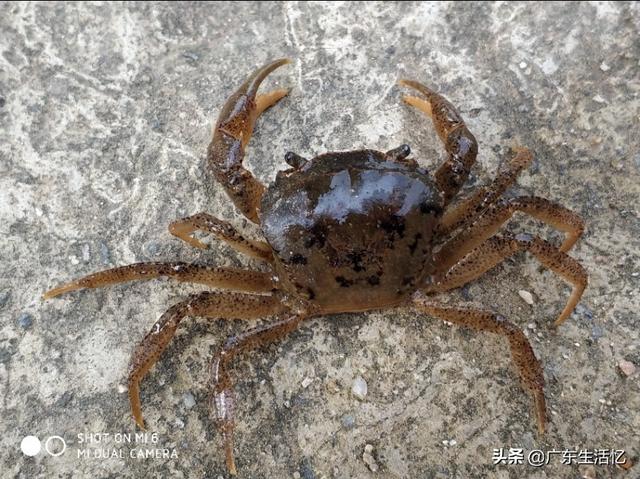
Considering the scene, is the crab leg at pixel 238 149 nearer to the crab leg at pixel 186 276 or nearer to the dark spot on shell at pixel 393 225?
the crab leg at pixel 186 276

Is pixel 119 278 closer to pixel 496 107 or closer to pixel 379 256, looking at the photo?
pixel 379 256

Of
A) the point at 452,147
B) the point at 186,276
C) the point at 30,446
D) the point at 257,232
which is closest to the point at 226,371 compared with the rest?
the point at 186,276

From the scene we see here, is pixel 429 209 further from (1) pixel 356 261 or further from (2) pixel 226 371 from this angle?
(2) pixel 226 371

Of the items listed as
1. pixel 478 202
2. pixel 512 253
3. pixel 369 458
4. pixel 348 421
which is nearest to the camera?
pixel 369 458

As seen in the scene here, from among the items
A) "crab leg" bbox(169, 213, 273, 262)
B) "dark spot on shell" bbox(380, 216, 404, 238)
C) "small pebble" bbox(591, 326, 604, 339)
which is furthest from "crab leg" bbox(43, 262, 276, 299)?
"small pebble" bbox(591, 326, 604, 339)

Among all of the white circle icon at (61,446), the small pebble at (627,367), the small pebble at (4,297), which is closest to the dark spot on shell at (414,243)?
the small pebble at (627,367)

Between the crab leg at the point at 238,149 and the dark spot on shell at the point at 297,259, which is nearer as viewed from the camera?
the dark spot on shell at the point at 297,259

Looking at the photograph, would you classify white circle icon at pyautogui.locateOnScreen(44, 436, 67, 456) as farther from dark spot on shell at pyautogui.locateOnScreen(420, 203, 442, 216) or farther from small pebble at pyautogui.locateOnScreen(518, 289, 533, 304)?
small pebble at pyautogui.locateOnScreen(518, 289, 533, 304)
